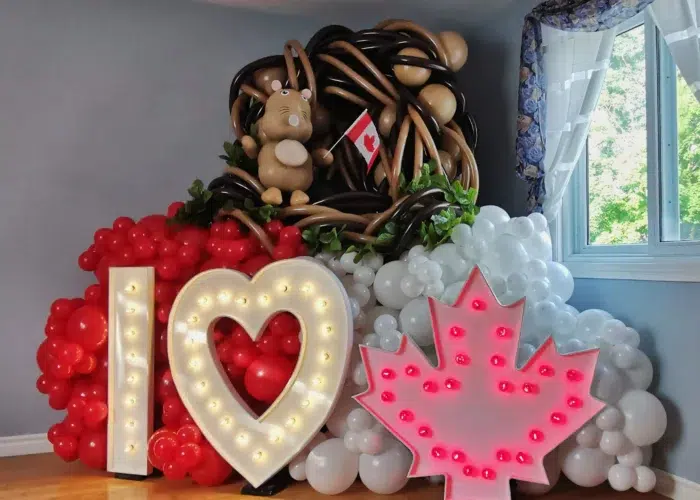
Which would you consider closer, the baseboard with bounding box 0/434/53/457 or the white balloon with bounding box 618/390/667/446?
the white balloon with bounding box 618/390/667/446

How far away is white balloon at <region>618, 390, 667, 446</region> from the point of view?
193 centimetres

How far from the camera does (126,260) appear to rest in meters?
2.33

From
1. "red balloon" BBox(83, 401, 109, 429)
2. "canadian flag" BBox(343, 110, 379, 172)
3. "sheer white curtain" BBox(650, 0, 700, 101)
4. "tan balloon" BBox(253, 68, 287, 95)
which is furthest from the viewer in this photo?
"tan balloon" BBox(253, 68, 287, 95)

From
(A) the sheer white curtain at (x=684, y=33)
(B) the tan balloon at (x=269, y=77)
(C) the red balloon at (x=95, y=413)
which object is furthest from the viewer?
(B) the tan balloon at (x=269, y=77)

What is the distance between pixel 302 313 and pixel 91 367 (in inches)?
30.6

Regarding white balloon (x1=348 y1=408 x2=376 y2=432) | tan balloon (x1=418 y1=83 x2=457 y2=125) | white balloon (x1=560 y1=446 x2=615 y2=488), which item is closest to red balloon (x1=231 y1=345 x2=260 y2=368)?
white balloon (x1=348 y1=408 x2=376 y2=432)

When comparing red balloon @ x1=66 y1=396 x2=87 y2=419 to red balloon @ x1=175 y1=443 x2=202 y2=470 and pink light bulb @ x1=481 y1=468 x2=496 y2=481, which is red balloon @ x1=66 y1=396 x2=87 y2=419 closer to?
red balloon @ x1=175 y1=443 x2=202 y2=470

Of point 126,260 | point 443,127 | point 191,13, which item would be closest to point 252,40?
point 191,13

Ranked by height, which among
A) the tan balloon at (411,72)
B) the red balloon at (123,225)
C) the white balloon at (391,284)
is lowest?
the white balloon at (391,284)

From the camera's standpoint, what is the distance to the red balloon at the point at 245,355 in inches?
84.6

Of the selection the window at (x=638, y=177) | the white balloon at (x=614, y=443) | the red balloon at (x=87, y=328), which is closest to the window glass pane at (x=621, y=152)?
the window at (x=638, y=177)

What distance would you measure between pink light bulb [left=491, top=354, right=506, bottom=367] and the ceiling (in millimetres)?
1584

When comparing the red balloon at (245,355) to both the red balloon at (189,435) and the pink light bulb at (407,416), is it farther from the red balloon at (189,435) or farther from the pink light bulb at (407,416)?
the pink light bulb at (407,416)

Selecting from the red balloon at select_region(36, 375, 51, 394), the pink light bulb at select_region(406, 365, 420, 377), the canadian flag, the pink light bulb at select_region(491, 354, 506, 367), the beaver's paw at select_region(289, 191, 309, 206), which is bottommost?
the red balloon at select_region(36, 375, 51, 394)
